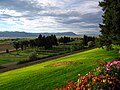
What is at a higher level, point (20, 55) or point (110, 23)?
point (110, 23)

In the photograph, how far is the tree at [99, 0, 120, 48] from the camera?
36.8m

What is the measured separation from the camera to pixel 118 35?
121 feet

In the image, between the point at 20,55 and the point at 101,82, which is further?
the point at 20,55

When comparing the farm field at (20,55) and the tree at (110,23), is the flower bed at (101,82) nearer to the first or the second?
the tree at (110,23)

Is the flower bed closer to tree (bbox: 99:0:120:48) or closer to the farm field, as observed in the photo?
tree (bbox: 99:0:120:48)

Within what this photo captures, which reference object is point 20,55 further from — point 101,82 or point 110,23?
point 101,82

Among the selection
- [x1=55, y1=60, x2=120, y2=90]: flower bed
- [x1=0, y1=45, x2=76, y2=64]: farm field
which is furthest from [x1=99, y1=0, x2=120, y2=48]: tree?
[x1=0, y1=45, x2=76, y2=64]: farm field

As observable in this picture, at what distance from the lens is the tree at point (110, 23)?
121 feet

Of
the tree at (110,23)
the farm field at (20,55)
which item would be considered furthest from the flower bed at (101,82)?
the farm field at (20,55)

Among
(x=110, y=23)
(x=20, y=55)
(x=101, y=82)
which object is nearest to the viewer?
(x=101, y=82)

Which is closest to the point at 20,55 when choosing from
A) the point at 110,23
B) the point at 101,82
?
the point at 110,23

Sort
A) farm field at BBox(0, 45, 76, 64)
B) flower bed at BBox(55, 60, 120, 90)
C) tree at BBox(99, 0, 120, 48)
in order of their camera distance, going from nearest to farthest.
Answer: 1. flower bed at BBox(55, 60, 120, 90)
2. tree at BBox(99, 0, 120, 48)
3. farm field at BBox(0, 45, 76, 64)

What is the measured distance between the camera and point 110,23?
39.1 meters

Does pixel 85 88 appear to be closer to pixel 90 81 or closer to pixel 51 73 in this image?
pixel 90 81
